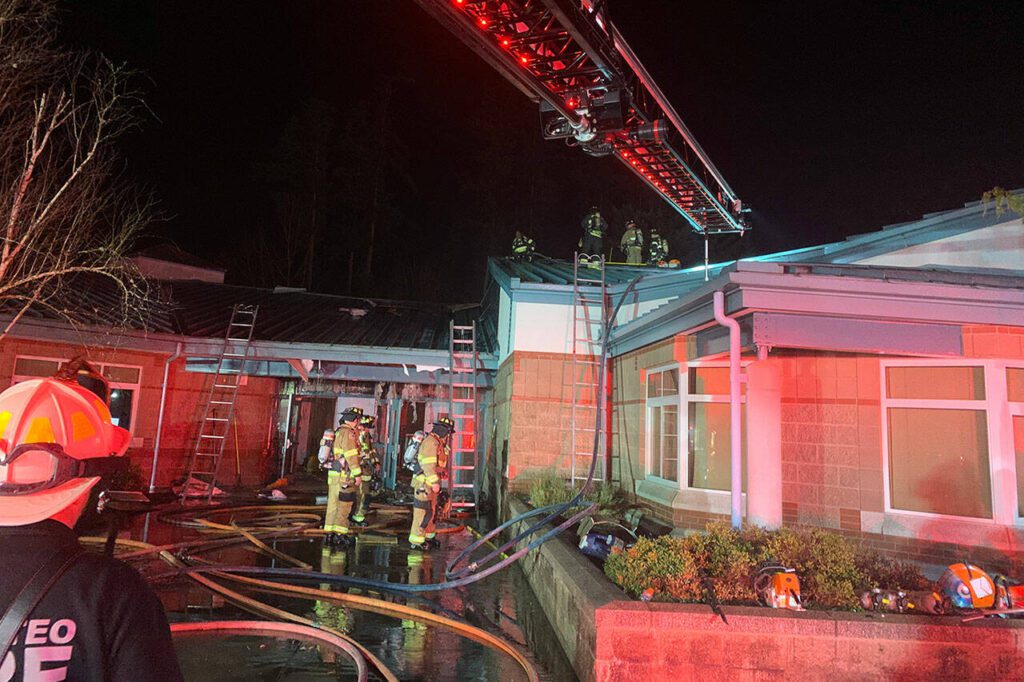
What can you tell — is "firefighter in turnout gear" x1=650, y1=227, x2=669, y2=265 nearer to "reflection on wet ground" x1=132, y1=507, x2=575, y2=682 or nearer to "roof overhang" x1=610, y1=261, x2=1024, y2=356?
"roof overhang" x1=610, y1=261, x2=1024, y2=356

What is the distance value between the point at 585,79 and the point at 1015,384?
6.08 m

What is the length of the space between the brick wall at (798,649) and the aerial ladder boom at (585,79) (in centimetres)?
623

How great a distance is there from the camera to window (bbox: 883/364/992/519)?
6.49m

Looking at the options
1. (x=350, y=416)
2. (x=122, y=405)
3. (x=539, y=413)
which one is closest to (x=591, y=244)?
(x=539, y=413)

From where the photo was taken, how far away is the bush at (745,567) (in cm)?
438

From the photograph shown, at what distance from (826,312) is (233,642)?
20.4ft

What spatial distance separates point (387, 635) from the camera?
5.52 m

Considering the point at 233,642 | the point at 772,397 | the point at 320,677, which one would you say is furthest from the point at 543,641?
the point at 772,397

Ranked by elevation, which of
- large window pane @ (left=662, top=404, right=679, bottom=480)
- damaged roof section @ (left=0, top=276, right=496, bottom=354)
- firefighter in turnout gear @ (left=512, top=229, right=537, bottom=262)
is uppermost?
firefighter in turnout gear @ (left=512, top=229, right=537, bottom=262)

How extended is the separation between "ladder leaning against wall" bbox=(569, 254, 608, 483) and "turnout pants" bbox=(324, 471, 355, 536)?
3647 millimetres

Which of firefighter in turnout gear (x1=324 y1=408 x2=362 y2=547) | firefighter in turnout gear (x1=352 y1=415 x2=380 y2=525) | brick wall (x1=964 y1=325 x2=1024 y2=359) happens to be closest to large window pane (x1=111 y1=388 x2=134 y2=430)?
firefighter in turnout gear (x1=352 y1=415 x2=380 y2=525)

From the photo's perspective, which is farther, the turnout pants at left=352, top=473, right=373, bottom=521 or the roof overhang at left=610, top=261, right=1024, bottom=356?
the turnout pants at left=352, top=473, right=373, bottom=521

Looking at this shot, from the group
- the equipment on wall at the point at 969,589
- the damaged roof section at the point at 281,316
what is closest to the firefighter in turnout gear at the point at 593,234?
the damaged roof section at the point at 281,316

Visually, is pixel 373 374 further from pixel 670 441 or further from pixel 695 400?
pixel 695 400
